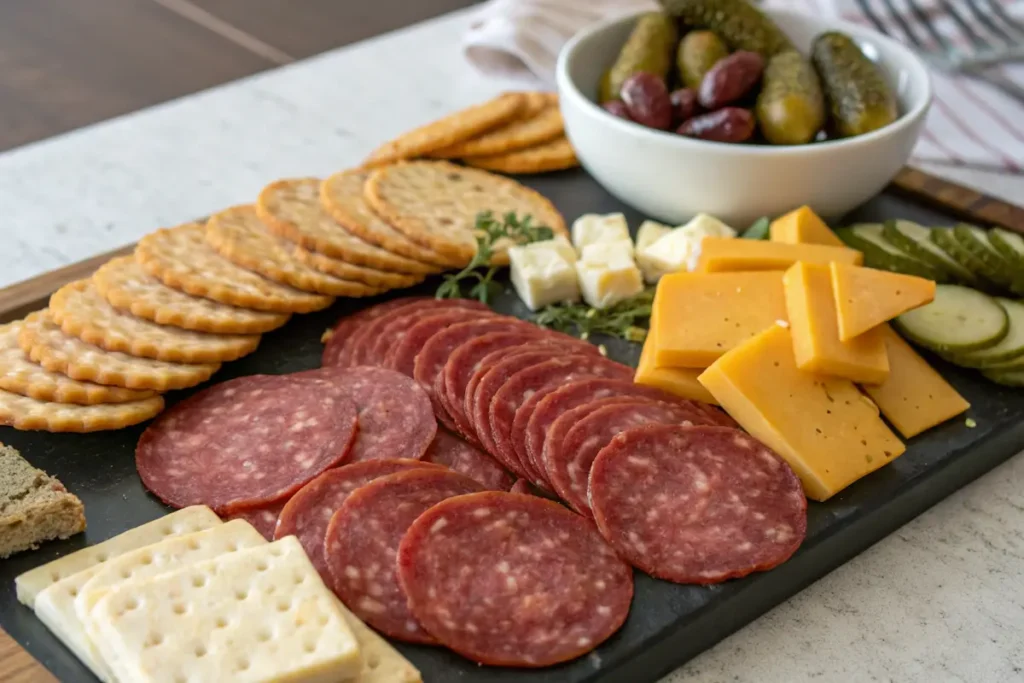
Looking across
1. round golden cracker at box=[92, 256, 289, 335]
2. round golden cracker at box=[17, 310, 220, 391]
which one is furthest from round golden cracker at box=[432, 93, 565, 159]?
round golden cracker at box=[17, 310, 220, 391]

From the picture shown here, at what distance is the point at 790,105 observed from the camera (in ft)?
8.30

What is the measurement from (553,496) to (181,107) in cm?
210

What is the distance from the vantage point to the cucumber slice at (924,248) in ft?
7.85

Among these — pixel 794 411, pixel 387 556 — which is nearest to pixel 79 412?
pixel 387 556

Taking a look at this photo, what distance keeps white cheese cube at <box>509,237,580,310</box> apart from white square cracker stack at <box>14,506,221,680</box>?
91 centimetres

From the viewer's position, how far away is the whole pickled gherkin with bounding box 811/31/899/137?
257 centimetres

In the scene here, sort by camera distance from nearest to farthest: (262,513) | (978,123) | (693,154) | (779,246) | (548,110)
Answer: (262,513) < (779,246) < (693,154) < (548,110) < (978,123)

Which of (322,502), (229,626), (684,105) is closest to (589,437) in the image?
(322,502)

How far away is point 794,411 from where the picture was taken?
78.8 inches

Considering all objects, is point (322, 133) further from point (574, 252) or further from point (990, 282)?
point (990, 282)

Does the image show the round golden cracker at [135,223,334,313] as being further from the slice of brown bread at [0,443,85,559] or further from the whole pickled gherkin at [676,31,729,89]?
the whole pickled gherkin at [676,31,729,89]

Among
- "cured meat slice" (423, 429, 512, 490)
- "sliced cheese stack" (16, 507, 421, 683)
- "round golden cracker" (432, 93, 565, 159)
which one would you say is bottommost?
"cured meat slice" (423, 429, 512, 490)

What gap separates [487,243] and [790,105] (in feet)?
2.50

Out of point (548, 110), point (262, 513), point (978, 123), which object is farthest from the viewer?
point (978, 123)
